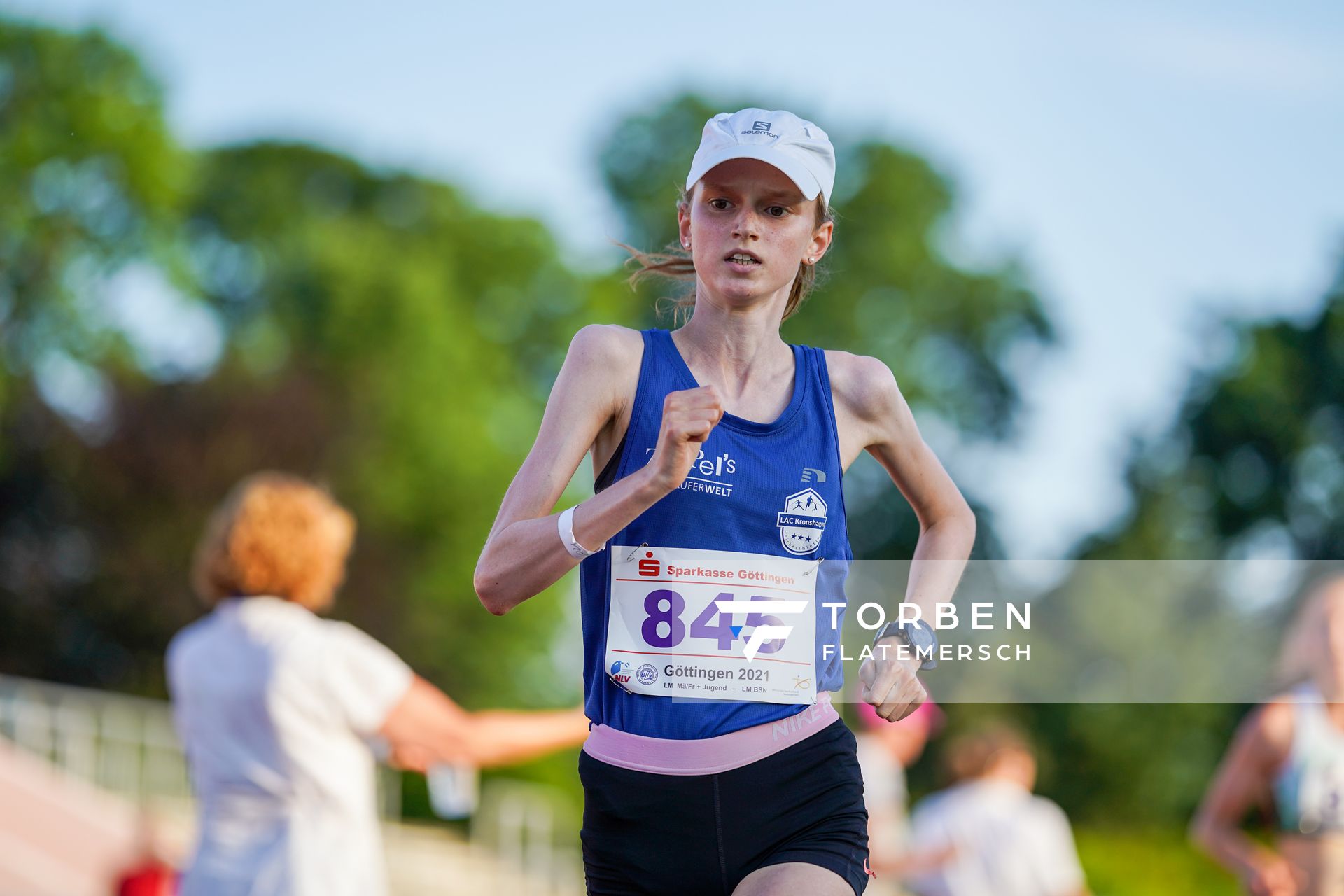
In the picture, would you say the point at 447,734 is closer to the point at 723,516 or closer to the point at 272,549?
the point at 272,549

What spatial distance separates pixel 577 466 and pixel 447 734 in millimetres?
1835

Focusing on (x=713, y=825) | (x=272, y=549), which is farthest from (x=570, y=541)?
(x=272, y=549)

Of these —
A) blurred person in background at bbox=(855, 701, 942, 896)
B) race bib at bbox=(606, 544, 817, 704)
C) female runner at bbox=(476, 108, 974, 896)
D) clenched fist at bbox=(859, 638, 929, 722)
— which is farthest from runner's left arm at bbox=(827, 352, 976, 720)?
blurred person in background at bbox=(855, 701, 942, 896)

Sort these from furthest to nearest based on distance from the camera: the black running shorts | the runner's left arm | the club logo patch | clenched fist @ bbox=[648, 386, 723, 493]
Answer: the runner's left arm < the club logo patch < the black running shorts < clenched fist @ bbox=[648, 386, 723, 493]

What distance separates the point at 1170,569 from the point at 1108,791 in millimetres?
5284

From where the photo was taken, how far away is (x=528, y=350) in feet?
137

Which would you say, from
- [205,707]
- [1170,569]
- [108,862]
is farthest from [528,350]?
[205,707]

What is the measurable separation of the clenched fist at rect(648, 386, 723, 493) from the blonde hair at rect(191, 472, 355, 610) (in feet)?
7.95

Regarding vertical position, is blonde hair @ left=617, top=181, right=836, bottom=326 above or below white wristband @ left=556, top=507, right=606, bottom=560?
above

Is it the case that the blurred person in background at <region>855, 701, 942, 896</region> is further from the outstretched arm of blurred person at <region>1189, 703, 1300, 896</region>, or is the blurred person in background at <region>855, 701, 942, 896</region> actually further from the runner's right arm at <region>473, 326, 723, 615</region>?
the runner's right arm at <region>473, 326, 723, 615</region>

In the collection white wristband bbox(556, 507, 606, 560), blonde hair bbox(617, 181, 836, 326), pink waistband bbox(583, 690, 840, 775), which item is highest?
blonde hair bbox(617, 181, 836, 326)

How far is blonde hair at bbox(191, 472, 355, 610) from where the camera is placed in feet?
15.8

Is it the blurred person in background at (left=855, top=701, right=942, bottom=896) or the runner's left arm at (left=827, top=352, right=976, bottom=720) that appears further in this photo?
the blurred person in background at (left=855, top=701, right=942, bottom=896)

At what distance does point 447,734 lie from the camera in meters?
4.63
